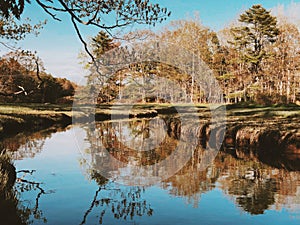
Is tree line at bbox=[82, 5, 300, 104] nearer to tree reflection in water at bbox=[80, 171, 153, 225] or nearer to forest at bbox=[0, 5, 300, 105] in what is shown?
forest at bbox=[0, 5, 300, 105]

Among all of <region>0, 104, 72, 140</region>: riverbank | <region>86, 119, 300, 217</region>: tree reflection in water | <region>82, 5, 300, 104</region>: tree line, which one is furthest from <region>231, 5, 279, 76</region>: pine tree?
<region>86, 119, 300, 217</region>: tree reflection in water

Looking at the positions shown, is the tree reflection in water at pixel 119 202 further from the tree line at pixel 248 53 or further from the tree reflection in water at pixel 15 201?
the tree line at pixel 248 53

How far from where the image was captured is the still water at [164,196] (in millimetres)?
5152

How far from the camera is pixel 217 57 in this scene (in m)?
38.0

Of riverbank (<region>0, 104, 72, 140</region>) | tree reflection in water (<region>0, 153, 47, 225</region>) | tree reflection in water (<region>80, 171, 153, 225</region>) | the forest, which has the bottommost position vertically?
tree reflection in water (<region>80, 171, 153, 225</region>)

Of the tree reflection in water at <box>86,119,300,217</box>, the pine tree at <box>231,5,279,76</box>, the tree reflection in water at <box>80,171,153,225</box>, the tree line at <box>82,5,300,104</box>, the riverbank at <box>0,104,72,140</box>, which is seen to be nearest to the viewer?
the tree reflection in water at <box>80,171,153,225</box>

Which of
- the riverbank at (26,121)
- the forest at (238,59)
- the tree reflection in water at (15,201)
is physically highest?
the forest at (238,59)

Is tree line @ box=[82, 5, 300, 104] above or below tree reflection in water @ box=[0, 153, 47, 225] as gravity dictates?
above

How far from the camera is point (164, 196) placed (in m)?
6.22

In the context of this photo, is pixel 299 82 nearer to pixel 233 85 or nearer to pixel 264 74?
pixel 264 74

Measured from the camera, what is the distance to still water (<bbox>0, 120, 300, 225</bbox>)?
16.9ft

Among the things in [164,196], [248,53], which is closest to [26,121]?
[164,196]

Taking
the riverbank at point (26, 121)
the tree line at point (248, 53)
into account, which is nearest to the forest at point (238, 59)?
the tree line at point (248, 53)

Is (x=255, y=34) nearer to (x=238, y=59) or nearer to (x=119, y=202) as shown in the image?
(x=238, y=59)
